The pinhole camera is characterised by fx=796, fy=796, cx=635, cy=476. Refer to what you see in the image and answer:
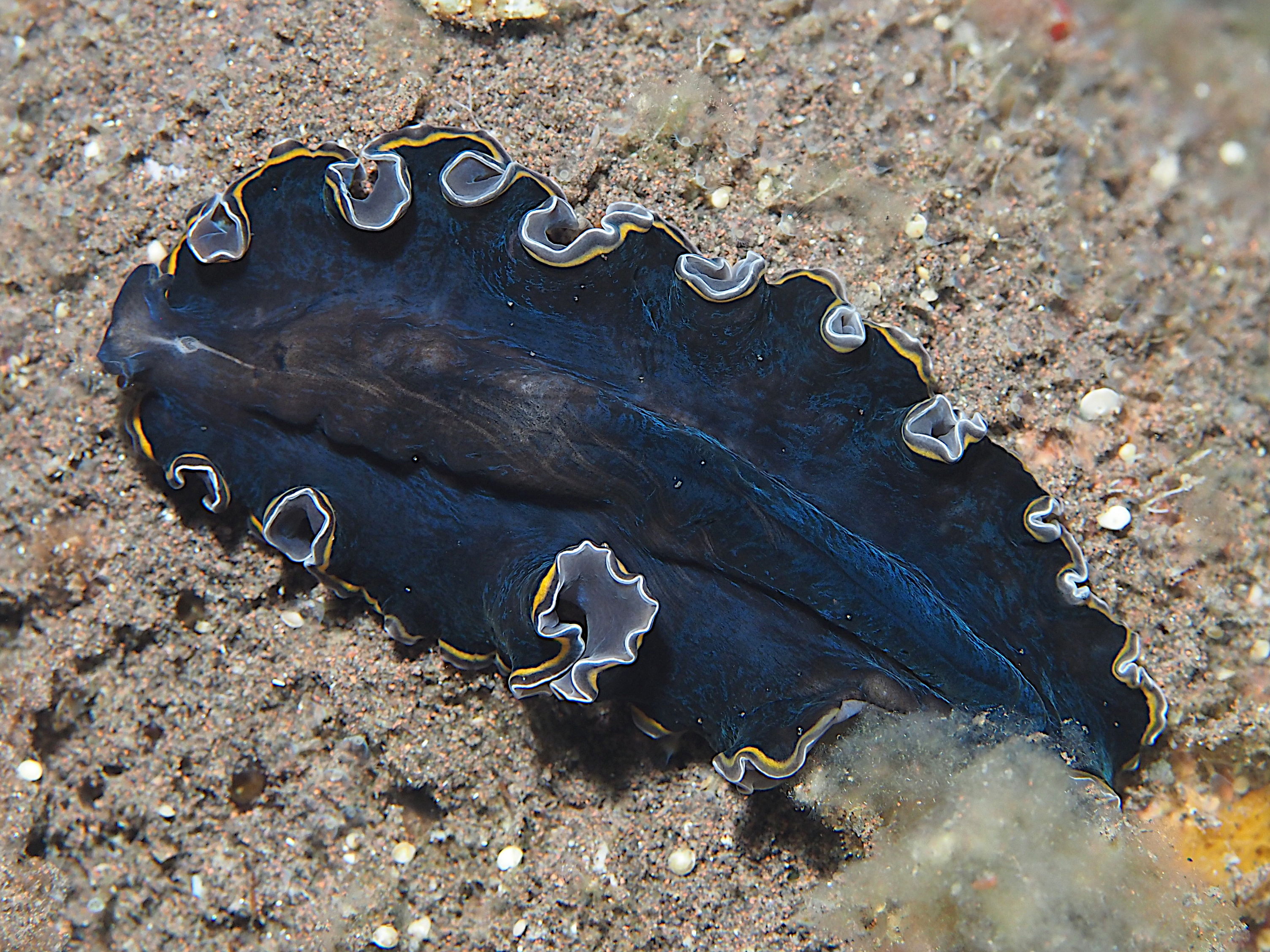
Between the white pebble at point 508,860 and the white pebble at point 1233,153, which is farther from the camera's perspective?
the white pebble at point 1233,153

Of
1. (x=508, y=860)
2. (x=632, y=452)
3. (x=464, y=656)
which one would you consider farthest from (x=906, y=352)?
(x=508, y=860)

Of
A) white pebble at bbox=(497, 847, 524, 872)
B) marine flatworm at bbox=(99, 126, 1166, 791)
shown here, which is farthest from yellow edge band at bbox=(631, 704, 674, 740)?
white pebble at bbox=(497, 847, 524, 872)

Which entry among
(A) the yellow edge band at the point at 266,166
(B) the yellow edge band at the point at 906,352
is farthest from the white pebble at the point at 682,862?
(A) the yellow edge band at the point at 266,166

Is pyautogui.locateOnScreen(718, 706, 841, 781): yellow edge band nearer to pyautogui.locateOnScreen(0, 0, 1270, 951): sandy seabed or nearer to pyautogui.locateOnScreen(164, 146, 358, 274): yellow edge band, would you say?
Result: pyautogui.locateOnScreen(0, 0, 1270, 951): sandy seabed

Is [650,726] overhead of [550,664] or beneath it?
beneath

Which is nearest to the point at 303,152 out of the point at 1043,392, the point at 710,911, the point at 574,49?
the point at 574,49

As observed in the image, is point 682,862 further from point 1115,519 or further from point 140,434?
point 140,434

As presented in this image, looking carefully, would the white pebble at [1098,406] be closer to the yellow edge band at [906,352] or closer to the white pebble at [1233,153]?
the yellow edge band at [906,352]
